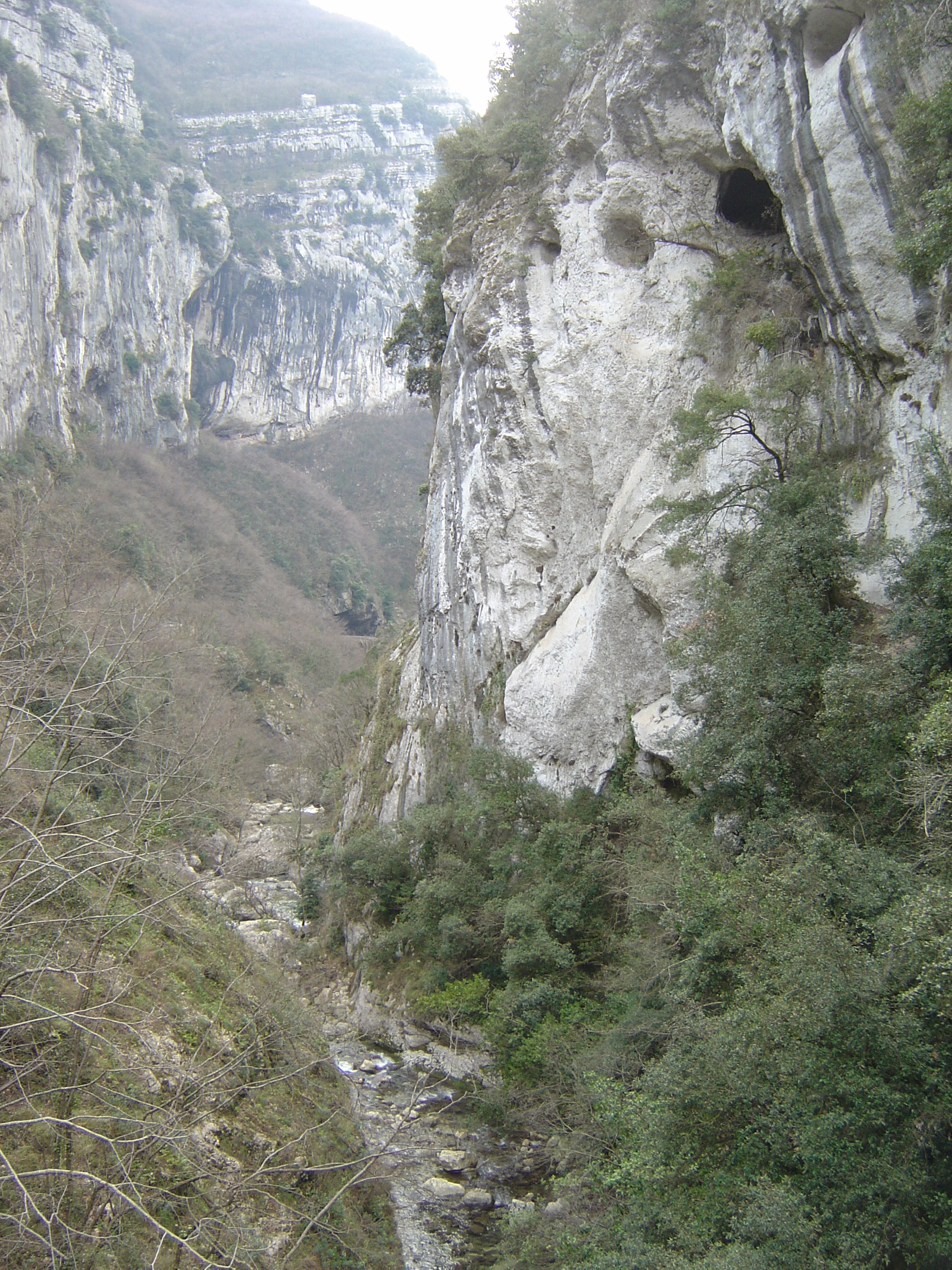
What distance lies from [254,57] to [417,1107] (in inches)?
5093

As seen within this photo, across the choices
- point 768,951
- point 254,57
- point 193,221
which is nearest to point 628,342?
point 768,951

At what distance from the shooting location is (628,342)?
17.5 metres

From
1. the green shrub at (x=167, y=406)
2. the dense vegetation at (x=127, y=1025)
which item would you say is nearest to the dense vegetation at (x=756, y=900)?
the dense vegetation at (x=127, y=1025)

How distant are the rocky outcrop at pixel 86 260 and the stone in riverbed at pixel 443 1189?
38.7 m

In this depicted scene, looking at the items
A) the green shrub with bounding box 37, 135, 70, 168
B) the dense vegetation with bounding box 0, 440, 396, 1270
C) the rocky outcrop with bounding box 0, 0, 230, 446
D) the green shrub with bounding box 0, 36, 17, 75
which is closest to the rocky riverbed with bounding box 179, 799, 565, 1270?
the dense vegetation with bounding box 0, 440, 396, 1270

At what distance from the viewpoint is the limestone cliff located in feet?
37.6

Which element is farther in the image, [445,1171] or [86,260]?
[86,260]

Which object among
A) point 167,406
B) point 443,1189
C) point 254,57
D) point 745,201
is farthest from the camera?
point 254,57

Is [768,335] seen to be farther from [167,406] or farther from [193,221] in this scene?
[193,221]

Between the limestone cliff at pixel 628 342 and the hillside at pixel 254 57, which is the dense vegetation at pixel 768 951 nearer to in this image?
the limestone cliff at pixel 628 342

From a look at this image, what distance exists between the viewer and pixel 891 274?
11.2 meters

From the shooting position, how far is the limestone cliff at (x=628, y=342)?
37.6 ft

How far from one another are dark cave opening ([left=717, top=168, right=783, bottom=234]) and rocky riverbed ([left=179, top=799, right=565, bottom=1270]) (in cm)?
1557

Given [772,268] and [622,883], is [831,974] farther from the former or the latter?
[772,268]
